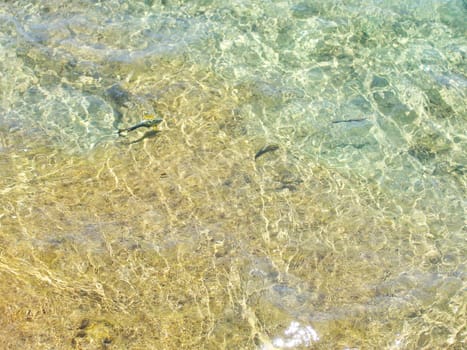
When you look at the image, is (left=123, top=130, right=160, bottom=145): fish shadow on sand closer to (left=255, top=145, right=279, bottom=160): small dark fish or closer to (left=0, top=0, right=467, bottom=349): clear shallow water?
(left=0, top=0, right=467, bottom=349): clear shallow water

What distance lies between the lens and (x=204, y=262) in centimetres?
484

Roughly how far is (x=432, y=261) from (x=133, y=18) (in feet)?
18.6

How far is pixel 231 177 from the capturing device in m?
5.70

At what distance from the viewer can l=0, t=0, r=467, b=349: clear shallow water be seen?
14.6 feet

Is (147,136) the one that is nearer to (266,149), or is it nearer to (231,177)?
(231,177)

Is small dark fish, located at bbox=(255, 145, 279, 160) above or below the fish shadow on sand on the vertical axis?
above

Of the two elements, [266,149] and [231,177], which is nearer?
[231,177]

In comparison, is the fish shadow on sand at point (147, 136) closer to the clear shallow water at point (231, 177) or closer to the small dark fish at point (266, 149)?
Answer: the clear shallow water at point (231, 177)

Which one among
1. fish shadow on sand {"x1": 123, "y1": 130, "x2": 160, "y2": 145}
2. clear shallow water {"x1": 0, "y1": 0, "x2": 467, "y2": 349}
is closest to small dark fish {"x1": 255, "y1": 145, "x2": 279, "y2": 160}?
clear shallow water {"x1": 0, "y1": 0, "x2": 467, "y2": 349}

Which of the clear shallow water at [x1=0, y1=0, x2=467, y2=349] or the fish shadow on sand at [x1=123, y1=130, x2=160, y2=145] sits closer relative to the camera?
the clear shallow water at [x1=0, y1=0, x2=467, y2=349]

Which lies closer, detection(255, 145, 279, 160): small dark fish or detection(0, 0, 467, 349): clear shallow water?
detection(0, 0, 467, 349): clear shallow water

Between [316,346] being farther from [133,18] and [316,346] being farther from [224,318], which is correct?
[133,18]

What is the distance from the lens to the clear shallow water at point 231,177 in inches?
176

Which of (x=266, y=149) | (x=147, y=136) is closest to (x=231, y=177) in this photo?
(x=266, y=149)
